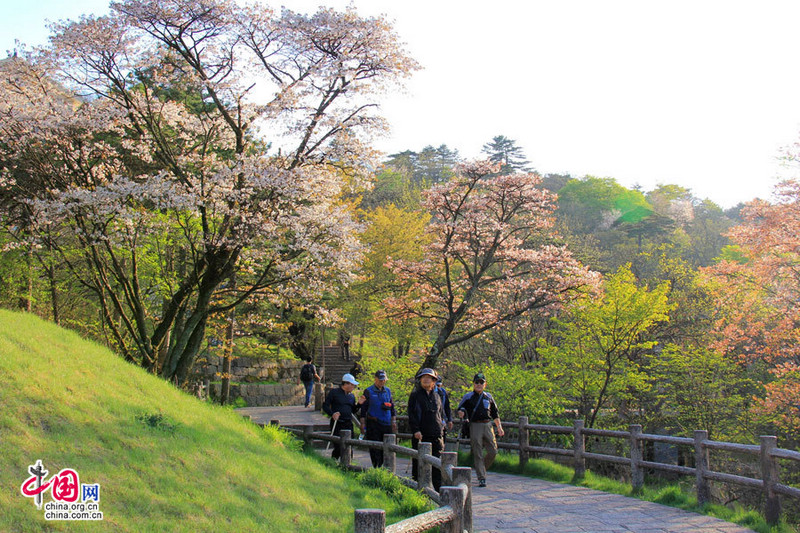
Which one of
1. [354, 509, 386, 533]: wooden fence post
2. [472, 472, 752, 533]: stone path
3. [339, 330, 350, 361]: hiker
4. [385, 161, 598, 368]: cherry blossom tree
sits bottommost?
[472, 472, 752, 533]: stone path

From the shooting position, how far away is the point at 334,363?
128ft

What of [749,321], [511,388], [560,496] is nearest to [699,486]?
[560,496]

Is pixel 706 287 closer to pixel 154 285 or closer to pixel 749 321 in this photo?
pixel 749 321

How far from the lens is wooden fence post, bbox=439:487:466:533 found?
518cm

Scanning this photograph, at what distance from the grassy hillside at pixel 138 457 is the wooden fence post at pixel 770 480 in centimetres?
474

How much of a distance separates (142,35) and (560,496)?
1310cm

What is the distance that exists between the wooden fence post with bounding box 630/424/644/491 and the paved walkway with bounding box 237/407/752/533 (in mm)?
484

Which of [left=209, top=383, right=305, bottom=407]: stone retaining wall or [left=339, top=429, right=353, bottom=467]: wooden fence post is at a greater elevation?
[left=339, top=429, right=353, bottom=467]: wooden fence post

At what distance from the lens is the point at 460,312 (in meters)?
17.6

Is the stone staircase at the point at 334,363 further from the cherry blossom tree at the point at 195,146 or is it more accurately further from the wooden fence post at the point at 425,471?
the wooden fence post at the point at 425,471

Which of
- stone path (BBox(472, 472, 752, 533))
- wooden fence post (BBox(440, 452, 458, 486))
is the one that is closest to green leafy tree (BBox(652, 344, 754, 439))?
stone path (BBox(472, 472, 752, 533))

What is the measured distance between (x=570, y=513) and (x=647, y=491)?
2413 millimetres

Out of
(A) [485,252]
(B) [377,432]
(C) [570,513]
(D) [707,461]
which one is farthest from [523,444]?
(A) [485,252]

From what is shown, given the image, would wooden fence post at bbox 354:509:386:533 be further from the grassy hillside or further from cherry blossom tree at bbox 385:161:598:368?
cherry blossom tree at bbox 385:161:598:368
